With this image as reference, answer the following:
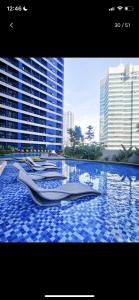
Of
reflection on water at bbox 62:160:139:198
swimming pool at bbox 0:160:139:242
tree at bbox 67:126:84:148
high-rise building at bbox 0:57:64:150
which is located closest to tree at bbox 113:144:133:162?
reflection on water at bbox 62:160:139:198

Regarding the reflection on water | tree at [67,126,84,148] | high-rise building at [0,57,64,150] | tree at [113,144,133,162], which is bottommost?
the reflection on water

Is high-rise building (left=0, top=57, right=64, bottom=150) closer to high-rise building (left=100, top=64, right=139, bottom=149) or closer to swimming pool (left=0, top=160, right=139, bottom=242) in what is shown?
high-rise building (left=100, top=64, right=139, bottom=149)

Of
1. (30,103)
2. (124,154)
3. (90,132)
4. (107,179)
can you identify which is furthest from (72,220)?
(90,132)

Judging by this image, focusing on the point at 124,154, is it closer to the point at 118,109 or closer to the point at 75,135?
the point at 75,135

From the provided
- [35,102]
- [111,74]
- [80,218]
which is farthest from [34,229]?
[111,74]

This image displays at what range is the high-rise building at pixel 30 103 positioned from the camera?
23.8 m

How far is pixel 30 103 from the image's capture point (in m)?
28.8

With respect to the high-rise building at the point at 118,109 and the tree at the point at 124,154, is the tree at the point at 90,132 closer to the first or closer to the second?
the high-rise building at the point at 118,109

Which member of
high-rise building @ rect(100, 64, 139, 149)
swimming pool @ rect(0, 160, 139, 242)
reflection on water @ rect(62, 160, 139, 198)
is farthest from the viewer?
high-rise building @ rect(100, 64, 139, 149)

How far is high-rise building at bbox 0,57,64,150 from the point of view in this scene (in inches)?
939

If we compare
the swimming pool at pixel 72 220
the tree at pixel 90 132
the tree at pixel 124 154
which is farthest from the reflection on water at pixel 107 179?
the tree at pixel 90 132

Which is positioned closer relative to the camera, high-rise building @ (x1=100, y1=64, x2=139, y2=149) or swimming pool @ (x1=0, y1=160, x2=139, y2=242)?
swimming pool @ (x1=0, y1=160, x2=139, y2=242)
